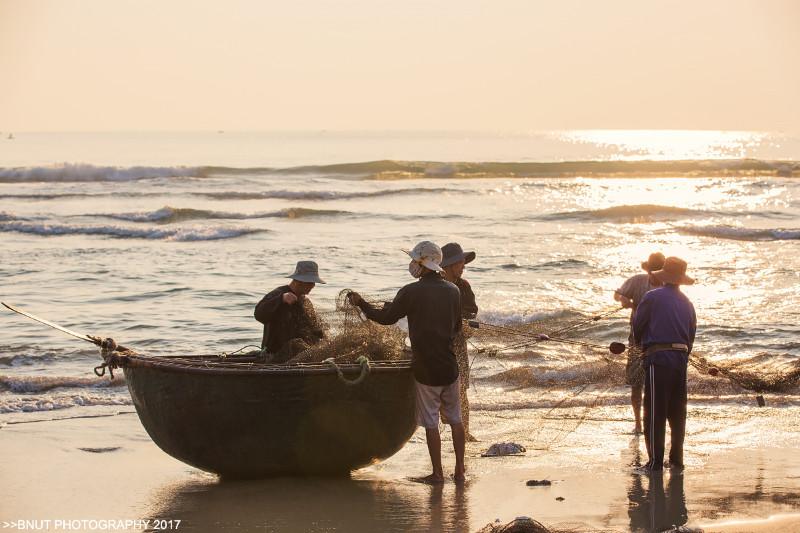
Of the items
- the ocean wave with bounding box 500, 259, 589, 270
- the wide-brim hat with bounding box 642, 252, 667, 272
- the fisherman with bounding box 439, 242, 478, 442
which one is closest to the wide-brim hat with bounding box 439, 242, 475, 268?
the fisherman with bounding box 439, 242, 478, 442

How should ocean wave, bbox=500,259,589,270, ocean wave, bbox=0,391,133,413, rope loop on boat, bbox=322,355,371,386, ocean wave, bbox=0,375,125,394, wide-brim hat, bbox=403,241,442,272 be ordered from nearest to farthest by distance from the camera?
rope loop on boat, bbox=322,355,371,386 < wide-brim hat, bbox=403,241,442,272 < ocean wave, bbox=0,391,133,413 < ocean wave, bbox=0,375,125,394 < ocean wave, bbox=500,259,589,270

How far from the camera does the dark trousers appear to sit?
7.52 meters

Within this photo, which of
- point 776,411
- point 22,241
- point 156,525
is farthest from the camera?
point 22,241

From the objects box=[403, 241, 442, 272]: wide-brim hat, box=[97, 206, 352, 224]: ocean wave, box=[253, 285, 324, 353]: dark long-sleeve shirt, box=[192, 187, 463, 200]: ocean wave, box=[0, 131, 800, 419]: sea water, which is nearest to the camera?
box=[403, 241, 442, 272]: wide-brim hat

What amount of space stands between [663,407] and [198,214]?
25447 millimetres

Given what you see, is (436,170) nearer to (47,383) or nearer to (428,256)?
(47,383)

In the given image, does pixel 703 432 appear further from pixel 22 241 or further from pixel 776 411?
pixel 22 241

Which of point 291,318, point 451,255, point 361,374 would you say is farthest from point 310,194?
point 361,374

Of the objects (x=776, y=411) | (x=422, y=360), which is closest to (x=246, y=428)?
(x=422, y=360)

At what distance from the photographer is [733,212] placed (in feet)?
104

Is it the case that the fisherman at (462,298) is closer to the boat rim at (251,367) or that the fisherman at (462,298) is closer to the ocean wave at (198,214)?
the boat rim at (251,367)

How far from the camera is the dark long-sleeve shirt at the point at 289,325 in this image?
7743 millimetres

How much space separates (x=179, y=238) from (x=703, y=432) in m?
18.9

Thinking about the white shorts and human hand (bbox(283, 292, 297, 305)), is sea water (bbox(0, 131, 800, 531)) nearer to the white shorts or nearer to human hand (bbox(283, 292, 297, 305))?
the white shorts
